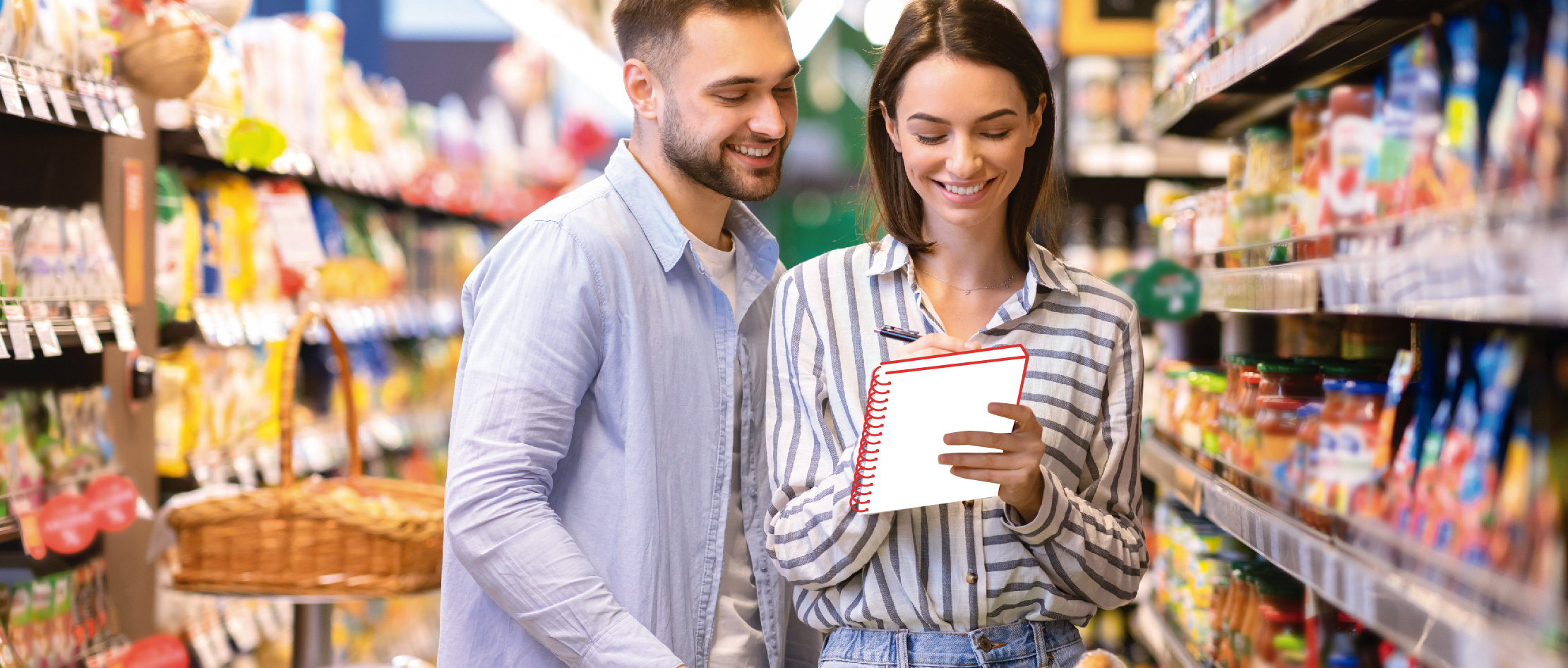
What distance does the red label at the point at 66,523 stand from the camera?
2113 mm

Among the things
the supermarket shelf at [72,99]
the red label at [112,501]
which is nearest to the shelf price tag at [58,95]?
the supermarket shelf at [72,99]

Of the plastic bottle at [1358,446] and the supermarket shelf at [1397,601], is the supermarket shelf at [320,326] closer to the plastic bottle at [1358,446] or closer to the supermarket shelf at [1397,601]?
the supermarket shelf at [1397,601]

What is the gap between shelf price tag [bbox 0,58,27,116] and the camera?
198cm

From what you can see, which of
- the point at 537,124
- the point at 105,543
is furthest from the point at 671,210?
the point at 537,124

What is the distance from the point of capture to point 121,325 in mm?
2414

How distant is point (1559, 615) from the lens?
0.85m

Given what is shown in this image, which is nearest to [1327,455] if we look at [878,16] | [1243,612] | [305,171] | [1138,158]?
[1243,612]

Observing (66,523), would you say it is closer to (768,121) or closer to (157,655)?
(157,655)

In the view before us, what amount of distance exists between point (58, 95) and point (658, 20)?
1.18 m

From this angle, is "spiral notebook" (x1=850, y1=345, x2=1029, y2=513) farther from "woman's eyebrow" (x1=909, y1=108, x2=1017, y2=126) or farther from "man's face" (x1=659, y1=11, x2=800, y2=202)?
"man's face" (x1=659, y1=11, x2=800, y2=202)

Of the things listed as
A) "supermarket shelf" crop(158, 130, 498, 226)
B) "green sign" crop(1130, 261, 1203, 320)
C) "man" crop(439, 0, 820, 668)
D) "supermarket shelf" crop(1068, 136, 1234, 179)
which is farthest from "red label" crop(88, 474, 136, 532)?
"supermarket shelf" crop(1068, 136, 1234, 179)

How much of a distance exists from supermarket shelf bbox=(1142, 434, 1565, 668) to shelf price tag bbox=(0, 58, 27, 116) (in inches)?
78.5

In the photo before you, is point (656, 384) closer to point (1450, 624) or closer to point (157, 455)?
point (1450, 624)

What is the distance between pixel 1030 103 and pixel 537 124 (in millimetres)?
5985
